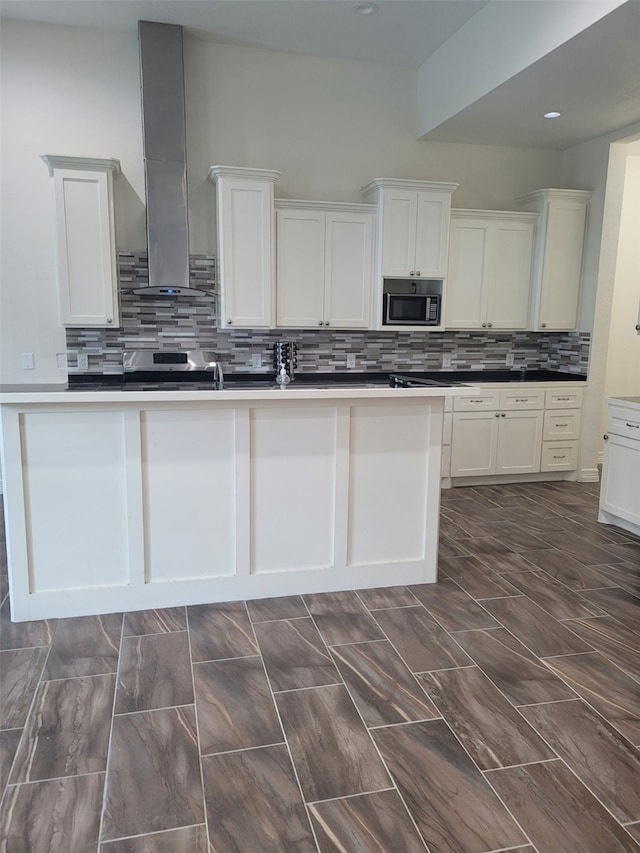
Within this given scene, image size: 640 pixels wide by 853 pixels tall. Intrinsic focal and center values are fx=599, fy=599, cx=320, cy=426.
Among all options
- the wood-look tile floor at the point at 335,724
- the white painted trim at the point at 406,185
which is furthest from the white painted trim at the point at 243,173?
the wood-look tile floor at the point at 335,724

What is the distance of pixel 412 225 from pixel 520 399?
171cm

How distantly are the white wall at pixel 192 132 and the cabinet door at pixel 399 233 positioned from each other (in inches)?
18.9

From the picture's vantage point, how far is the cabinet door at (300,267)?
457 centimetres

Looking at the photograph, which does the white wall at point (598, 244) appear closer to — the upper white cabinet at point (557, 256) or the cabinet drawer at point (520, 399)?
the upper white cabinet at point (557, 256)

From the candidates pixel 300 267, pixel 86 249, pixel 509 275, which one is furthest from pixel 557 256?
pixel 86 249

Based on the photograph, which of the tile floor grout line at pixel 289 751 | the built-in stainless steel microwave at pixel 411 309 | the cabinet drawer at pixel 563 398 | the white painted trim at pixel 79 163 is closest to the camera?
the tile floor grout line at pixel 289 751

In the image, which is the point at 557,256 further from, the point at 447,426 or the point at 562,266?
the point at 447,426

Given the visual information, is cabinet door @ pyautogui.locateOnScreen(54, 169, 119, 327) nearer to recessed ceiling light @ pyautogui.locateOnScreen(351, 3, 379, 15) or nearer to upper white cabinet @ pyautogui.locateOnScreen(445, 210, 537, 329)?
recessed ceiling light @ pyautogui.locateOnScreen(351, 3, 379, 15)

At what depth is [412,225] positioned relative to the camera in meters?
4.71

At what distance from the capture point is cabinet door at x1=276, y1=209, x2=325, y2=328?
4.57 m

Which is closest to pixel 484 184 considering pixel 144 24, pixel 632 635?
pixel 144 24

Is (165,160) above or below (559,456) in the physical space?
above

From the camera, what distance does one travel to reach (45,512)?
9.05 feet

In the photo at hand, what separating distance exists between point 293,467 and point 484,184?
11.9ft
